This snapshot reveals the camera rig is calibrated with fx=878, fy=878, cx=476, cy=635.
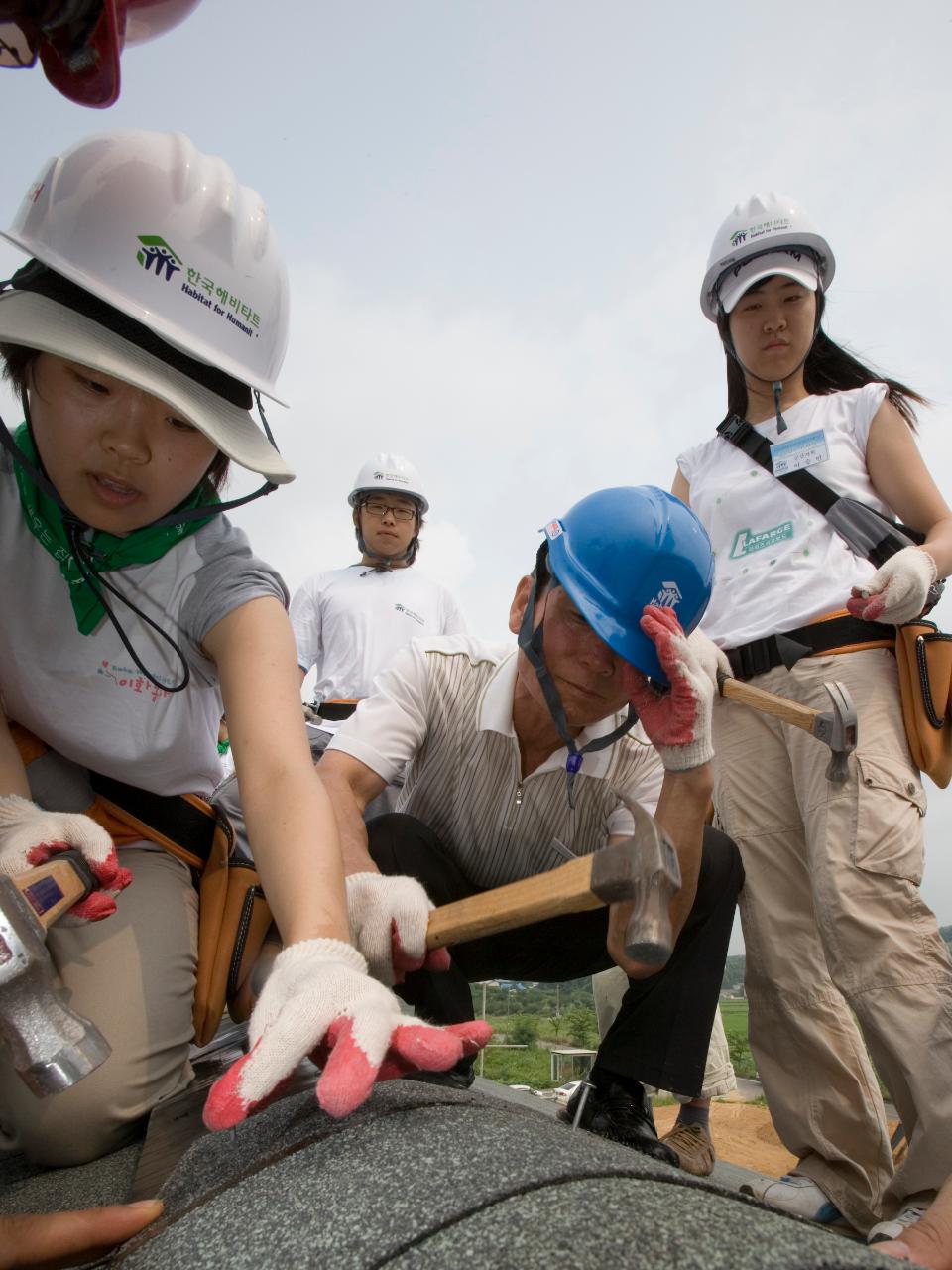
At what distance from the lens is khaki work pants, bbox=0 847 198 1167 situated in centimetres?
178

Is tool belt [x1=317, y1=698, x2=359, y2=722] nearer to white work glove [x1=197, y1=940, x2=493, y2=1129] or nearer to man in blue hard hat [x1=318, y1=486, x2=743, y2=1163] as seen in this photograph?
man in blue hard hat [x1=318, y1=486, x2=743, y2=1163]

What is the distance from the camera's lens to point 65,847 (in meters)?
1.65

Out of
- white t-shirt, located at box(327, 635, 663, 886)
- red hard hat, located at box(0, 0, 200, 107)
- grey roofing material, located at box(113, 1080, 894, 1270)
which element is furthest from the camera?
white t-shirt, located at box(327, 635, 663, 886)

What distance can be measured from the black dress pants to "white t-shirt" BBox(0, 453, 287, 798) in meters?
0.75

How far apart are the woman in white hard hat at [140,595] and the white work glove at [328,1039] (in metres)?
0.01

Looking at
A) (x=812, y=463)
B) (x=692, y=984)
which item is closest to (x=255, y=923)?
(x=692, y=984)

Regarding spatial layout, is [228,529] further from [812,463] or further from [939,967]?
[939,967]

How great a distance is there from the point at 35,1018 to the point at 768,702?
2.11 m

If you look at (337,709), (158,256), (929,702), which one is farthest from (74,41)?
(337,709)

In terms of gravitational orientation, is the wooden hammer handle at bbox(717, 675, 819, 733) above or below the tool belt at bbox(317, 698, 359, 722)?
above

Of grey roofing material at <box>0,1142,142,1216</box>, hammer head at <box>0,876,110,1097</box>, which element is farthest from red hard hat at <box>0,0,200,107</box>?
grey roofing material at <box>0,1142,142,1216</box>

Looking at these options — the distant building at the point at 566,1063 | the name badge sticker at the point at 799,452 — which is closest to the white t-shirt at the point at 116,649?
the name badge sticker at the point at 799,452

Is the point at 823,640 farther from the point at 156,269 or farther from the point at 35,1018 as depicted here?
the point at 35,1018

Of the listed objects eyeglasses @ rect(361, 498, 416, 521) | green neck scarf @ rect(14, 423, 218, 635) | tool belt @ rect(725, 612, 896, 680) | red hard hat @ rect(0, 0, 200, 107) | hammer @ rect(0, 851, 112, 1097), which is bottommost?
hammer @ rect(0, 851, 112, 1097)
